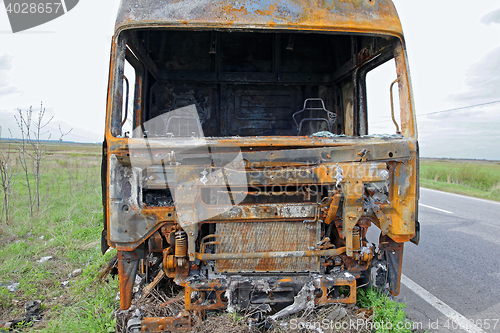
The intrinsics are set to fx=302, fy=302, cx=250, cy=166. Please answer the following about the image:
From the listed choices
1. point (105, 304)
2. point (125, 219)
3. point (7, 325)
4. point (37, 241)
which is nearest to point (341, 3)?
point (125, 219)

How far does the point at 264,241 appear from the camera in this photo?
235 centimetres

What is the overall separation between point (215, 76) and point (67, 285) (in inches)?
119

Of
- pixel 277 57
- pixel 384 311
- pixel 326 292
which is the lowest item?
pixel 384 311

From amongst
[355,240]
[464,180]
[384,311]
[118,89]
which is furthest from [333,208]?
[464,180]

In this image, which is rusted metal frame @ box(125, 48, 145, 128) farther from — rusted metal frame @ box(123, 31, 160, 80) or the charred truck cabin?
the charred truck cabin

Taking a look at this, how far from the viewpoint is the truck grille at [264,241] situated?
91.4 inches

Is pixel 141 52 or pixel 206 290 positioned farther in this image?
pixel 141 52

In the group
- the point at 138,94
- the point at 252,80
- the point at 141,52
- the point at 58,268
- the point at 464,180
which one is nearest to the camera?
the point at 141,52

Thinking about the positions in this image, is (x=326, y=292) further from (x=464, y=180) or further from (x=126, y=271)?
(x=464, y=180)

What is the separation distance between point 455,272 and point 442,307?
0.99m

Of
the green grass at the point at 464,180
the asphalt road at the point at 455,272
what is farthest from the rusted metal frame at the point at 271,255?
the green grass at the point at 464,180

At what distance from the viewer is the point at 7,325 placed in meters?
2.54

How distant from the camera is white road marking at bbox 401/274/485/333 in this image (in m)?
2.50

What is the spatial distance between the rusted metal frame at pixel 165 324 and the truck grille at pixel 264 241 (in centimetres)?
44
